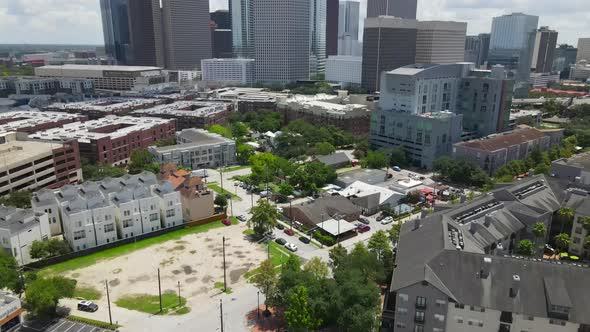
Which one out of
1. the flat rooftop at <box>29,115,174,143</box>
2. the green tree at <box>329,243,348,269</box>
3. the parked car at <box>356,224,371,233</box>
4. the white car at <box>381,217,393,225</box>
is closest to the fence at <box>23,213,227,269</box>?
the parked car at <box>356,224,371,233</box>

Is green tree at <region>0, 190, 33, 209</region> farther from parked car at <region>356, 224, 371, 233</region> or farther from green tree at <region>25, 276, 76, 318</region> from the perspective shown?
parked car at <region>356, 224, 371, 233</region>

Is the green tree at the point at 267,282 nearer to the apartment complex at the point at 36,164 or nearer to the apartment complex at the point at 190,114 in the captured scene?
the apartment complex at the point at 36,164

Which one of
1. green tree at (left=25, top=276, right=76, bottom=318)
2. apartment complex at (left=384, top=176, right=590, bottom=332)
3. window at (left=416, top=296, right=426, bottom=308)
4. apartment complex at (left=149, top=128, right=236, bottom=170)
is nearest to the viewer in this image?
apartment complex at (left=384, top=176, right=590, bottom=332)

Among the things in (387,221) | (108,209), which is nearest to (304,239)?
(387,221)

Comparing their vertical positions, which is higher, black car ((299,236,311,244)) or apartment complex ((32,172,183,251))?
apartment complex ((32,172,183,251))

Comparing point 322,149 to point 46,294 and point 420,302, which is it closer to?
point 420,302

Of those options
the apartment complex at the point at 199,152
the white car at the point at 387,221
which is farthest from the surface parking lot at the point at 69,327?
the apartment complex at the point at 199,152
